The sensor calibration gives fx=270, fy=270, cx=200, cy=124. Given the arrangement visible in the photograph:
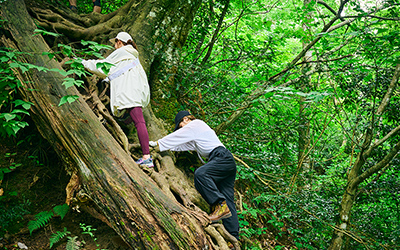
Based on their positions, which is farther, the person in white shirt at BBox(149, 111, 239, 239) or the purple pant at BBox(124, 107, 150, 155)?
the purple pant at BBox(124, 107, 150, 155)

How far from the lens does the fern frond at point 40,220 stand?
3.65 m

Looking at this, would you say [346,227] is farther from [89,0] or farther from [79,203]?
[89,0]

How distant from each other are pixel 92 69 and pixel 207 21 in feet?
13.9

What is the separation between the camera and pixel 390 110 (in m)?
5.84

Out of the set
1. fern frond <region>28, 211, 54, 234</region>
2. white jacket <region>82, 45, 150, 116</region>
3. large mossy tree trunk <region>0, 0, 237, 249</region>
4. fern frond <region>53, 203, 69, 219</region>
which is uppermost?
white jacket <region>82, 45, 150, 116</region>

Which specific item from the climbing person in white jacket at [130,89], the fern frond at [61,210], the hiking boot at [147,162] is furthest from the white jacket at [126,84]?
the fern frond at [61,210]

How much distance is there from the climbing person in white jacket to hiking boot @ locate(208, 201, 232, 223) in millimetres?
1156

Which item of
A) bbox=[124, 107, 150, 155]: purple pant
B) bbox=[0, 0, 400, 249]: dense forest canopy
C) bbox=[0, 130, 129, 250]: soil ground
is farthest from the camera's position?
bbox=[0, 0, 400, 249]: dense forest canopy

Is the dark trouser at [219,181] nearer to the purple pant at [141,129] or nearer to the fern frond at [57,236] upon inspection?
the purple pant at [141,129]

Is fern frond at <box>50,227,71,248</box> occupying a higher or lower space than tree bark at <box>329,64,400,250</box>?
lower

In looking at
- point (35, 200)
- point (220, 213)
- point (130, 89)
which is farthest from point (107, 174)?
point (35, 200)

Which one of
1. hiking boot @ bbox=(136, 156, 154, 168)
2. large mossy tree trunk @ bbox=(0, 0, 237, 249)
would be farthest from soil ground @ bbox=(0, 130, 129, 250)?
hiking boot @ bbox=(136, 156, 154, 168)

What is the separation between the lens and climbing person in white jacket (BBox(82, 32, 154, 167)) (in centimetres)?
399

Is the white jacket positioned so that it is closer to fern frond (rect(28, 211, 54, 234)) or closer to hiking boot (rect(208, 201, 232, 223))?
fern frond (rect(28, 211, 54, 234))
